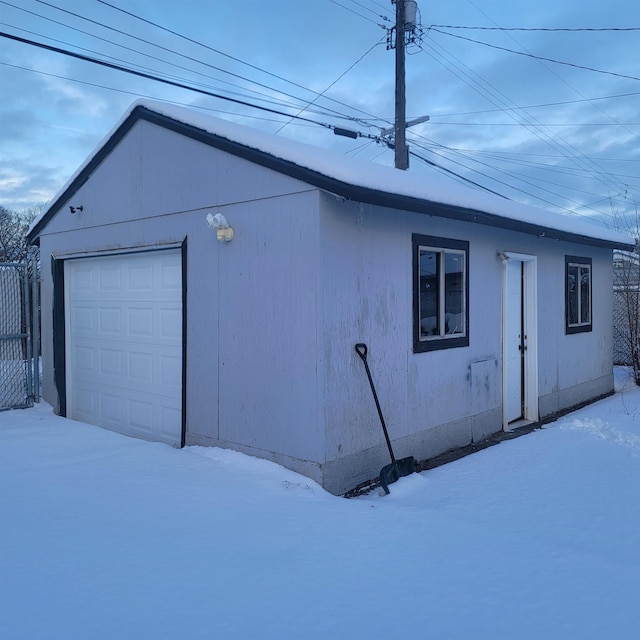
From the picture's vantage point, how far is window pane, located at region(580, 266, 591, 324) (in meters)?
9.85

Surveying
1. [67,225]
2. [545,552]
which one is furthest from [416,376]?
[67,225]

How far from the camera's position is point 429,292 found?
632 centimetres

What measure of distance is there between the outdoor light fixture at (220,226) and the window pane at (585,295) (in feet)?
22.4

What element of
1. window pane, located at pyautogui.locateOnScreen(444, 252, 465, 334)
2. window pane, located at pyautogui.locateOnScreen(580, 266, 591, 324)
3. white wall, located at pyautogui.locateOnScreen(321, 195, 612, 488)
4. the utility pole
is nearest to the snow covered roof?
white wall, located at pyautogui.locateOnScreen(321, 195, 612, 488)

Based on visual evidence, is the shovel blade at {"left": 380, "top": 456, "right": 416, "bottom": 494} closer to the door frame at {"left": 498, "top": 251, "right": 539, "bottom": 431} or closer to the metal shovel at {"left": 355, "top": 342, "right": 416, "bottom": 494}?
the metal shovel at {"left": 355, "top": 342, "right": 416, "bottom": 494}

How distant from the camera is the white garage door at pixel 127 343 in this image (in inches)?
263

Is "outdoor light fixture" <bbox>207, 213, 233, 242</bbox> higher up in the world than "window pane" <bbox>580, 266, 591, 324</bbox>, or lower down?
higher up

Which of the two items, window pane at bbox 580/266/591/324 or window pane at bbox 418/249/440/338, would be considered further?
window pane at bbox 580/266/591/324

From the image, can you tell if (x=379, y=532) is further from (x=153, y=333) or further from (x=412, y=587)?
(x=153, y=333)

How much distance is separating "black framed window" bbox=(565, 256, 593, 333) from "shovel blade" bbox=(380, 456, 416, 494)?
5045mm

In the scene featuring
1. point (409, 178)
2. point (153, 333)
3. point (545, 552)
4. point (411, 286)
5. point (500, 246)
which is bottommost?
point (545, 552)

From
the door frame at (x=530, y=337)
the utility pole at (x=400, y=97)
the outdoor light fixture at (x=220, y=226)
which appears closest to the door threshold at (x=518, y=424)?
the door frame at (x=530, y=337)

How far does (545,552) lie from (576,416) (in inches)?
200

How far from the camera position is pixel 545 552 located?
12.3 ft
